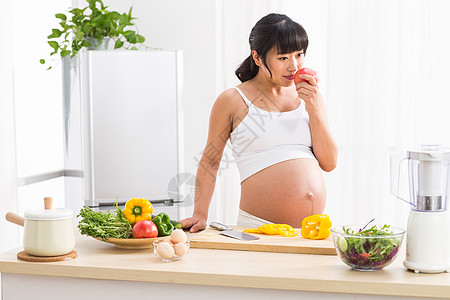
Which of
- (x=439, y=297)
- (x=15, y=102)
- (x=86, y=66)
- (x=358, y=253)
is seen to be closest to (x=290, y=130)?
(x=358, y=253)

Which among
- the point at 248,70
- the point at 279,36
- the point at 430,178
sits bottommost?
the point at 430,178

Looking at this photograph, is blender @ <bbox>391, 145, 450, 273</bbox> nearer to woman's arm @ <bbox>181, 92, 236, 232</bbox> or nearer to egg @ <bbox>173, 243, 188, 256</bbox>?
egg @ <bbox>173, 243, 188, 256</bbox>

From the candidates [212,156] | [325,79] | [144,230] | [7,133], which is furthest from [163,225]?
[325,79]

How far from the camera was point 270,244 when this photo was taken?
1646 millimetres

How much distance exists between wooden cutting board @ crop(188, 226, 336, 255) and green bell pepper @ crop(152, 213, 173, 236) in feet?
0.26

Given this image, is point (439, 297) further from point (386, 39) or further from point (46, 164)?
point (46, 164)

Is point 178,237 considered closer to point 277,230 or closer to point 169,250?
point 169,250

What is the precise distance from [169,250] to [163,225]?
6.8 inches

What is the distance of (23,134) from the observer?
3525 millimetres

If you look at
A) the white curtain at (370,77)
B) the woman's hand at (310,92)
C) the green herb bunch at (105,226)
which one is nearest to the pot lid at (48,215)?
the green herb bunch at (105,226)

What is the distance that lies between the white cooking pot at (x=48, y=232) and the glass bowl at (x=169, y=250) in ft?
0.81

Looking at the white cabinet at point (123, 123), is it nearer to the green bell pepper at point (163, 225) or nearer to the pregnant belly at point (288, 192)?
the pregnant belly at point (288, 192)

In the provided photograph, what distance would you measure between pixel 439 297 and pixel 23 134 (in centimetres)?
285

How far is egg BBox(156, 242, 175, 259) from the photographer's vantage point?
4.96ft
